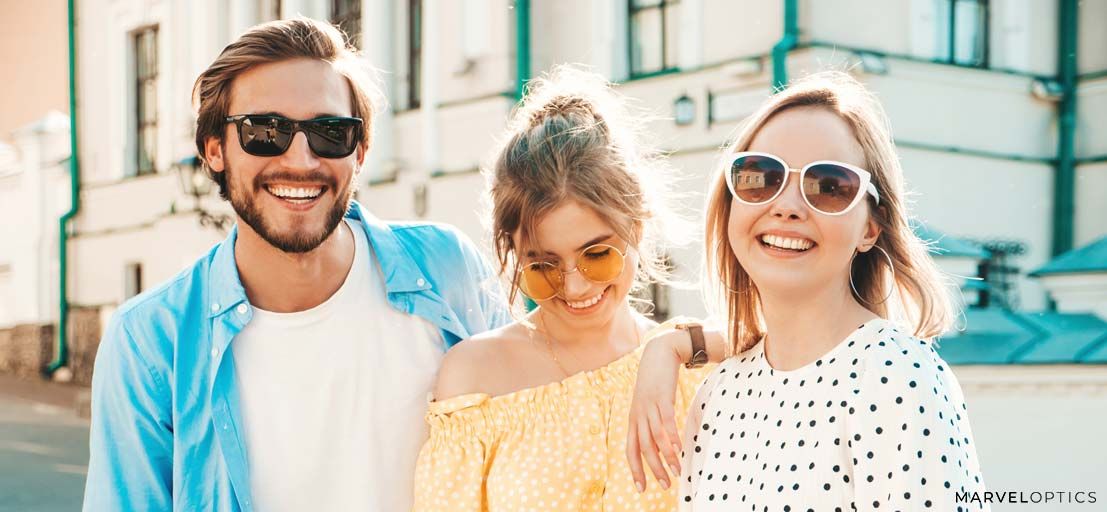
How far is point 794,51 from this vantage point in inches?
279

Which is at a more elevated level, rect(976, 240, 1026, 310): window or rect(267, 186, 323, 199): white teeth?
rect(267, 186, 323, 199): white teeth

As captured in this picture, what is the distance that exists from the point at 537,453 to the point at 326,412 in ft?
1.88

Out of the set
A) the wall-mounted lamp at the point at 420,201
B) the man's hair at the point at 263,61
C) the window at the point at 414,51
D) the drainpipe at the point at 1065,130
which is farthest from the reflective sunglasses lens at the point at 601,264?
the window at the point at 414,51

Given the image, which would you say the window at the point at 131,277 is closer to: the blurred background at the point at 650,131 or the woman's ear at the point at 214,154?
the blurred background at the point at 650,131

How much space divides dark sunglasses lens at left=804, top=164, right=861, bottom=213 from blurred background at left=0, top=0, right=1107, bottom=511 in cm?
218

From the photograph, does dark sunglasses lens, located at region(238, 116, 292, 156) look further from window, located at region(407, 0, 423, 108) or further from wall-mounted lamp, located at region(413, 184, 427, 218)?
window, located at region(407, 0, 423, 108)

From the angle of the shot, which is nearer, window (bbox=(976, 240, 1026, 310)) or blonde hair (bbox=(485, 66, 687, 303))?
blonde hair (bbox=(485, 66, 687, 303))

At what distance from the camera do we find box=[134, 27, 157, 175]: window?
12.0 metres

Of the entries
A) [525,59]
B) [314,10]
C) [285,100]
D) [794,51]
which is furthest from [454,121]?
[285,100]

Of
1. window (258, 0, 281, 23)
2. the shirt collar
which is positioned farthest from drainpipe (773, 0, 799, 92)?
window (258, 0, 281, 23)

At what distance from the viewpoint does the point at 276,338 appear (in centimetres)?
230

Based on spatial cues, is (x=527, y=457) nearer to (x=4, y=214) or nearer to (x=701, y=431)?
(x=701, y=431)

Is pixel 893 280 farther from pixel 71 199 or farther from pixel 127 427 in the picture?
pixel 71 199
